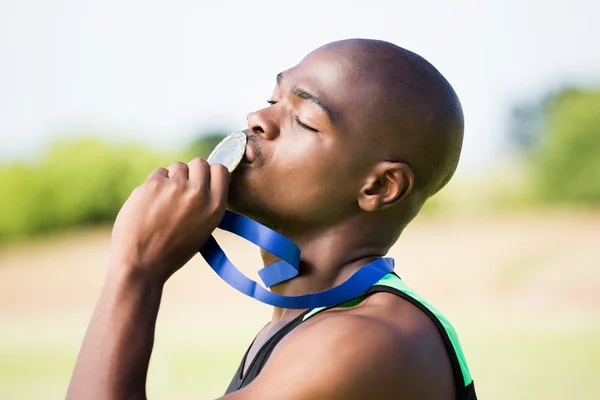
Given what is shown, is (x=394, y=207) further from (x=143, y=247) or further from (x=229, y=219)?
(x=143, y=247)

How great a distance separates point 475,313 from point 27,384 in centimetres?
613

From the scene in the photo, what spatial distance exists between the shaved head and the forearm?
0.98ft

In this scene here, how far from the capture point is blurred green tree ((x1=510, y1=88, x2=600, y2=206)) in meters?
12.2

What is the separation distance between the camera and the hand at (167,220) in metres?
1.42

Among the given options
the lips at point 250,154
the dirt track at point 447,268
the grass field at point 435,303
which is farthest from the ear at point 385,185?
the dirt track at point 447,268

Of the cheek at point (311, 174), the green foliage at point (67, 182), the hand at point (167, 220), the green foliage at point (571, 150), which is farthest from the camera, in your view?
the green foliage at point (67, 182)

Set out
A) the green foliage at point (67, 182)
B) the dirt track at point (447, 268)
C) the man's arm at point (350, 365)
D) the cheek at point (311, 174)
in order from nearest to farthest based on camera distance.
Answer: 1. the man's arm at point (350, 365)
2. the cheek at point (311, 174)
3. the dirt track at point (447, 268)
4. the green foliage at point (67, 182)

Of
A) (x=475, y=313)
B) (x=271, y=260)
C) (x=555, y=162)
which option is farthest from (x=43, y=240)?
(x=271, y=260)

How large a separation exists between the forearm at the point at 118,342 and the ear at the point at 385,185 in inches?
16.6

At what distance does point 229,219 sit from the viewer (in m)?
1.56

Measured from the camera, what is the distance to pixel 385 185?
5.14 ft

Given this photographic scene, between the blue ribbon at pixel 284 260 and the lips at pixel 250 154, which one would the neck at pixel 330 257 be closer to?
the blue ribbon at pixel 284 260

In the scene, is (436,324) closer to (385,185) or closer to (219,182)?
(385,185)

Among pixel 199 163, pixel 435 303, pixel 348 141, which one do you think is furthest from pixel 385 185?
pixel 435 303
